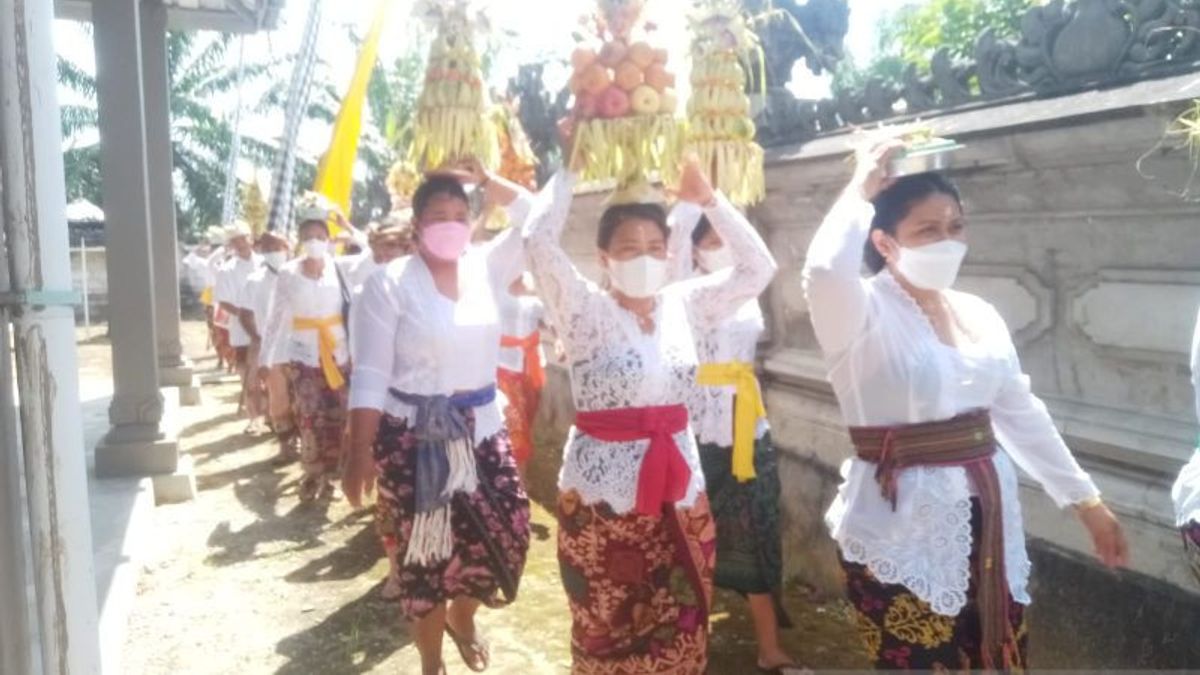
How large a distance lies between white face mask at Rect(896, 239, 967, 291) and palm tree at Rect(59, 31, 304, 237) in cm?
2788

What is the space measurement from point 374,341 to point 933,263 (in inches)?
79.9

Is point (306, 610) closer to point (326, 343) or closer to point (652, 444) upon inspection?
point (326, 343)

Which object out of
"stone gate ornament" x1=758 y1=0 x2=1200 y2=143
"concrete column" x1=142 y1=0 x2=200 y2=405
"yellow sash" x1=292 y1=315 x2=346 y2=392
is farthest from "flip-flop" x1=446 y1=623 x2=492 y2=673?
"concrete column" x1=142 y1=0 x2=200 y2=405

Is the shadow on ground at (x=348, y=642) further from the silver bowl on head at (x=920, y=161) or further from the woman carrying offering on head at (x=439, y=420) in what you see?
the silver bowl on head at (x=920, y=161)

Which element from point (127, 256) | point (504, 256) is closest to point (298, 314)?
point (127, 256)

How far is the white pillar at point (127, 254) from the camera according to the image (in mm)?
7211

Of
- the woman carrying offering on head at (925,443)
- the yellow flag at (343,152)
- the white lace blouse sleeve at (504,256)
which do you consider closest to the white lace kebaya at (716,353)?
the white lace blouse sleeve at (504,256)

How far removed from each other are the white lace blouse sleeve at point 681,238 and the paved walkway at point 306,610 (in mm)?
1661

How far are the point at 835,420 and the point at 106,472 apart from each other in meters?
4.89

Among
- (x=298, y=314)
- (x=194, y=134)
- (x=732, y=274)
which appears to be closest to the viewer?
(x=732, y=274)

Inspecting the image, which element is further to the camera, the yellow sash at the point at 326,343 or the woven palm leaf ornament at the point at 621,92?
the yellow sash at the point at 326,343

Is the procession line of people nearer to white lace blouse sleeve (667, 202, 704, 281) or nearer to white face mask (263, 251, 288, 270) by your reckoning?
white lace blouse sleeve (667, 202, 704, 281)

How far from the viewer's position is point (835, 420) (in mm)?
5066

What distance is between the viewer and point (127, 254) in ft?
23.8
